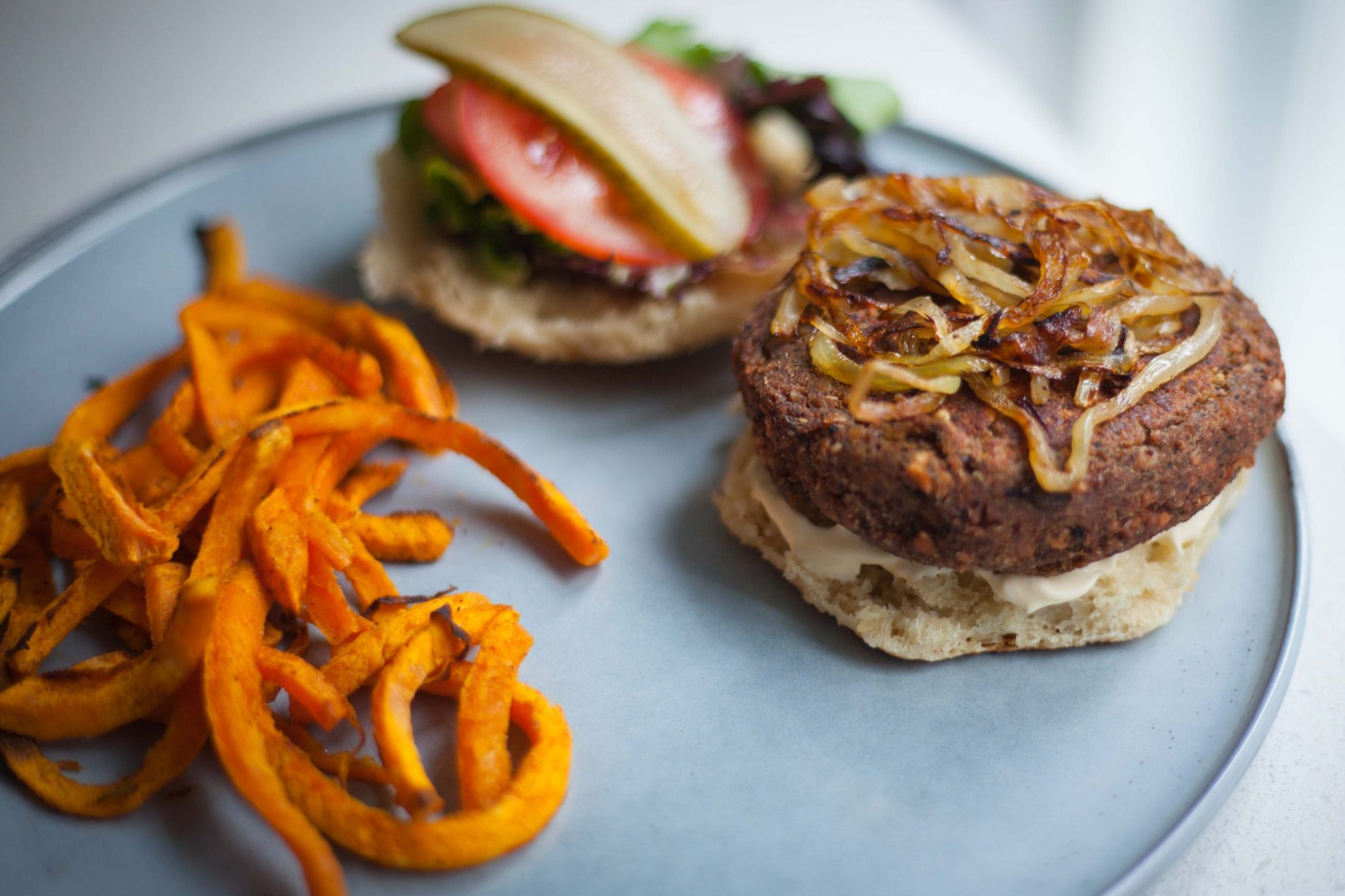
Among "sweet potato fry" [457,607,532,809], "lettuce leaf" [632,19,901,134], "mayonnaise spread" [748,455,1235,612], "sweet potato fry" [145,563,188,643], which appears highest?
"lettuce leaf" [632,19,901,134]

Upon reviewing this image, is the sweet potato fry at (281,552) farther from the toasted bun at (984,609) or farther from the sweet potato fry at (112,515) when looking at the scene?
the toasted bun at (984,609)

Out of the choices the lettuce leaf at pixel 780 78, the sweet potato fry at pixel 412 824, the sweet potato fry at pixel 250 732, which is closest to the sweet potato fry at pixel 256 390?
the sweet potato fry at pixel 250 732

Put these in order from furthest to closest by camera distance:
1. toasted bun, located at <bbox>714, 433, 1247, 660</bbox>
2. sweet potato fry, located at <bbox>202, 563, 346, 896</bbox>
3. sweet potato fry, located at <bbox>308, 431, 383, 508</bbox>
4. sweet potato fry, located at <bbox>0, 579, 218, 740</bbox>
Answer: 1. sweet potato fry, located at <bbox>308, 431, 383, 508</bbox>
2. toasted bun, located at <bbox>714, 433, 1247, 660</bbox>
3. sweet potato fry, located at <bbox>0, 579, 218, 740</bbox>
4. sweet potato fry, located at <bbox>202, 563, 346, 896</bbox>

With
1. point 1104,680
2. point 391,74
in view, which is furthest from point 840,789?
point 391,74

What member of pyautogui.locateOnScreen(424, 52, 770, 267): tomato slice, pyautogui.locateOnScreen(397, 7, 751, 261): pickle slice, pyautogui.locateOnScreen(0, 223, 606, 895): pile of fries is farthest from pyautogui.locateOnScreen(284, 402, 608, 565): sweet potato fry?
pyautogui.locateOnScreen(397, 7, 751, 261): pickle slice

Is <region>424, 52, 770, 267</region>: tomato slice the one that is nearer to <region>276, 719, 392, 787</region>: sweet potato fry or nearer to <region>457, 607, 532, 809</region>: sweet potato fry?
<region>457, 607, 532, 809</region>: sweet potato fry

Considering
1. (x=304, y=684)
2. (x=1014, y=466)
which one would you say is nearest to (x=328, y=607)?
(x=304, y=684)

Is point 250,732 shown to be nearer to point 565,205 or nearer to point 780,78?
point 565,205

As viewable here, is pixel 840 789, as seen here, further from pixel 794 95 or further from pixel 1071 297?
pixel 794 95
